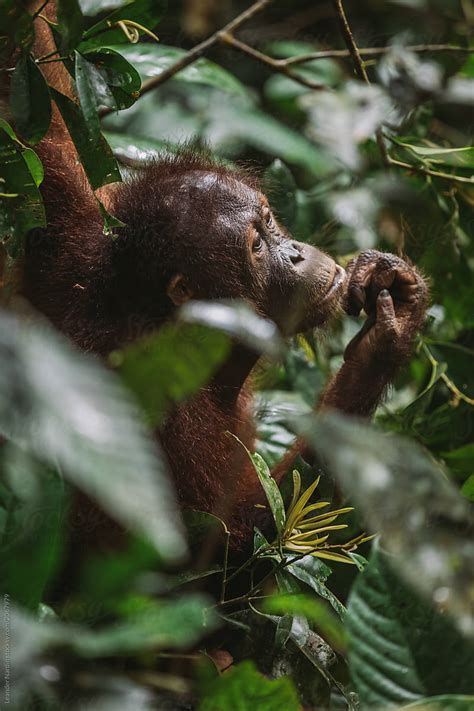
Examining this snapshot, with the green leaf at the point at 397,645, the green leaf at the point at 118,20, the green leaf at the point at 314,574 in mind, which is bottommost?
the green leaf at the point at 314,574

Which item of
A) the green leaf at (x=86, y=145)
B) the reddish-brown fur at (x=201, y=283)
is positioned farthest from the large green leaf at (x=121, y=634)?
the reddish-brown fur at (x=201, y=283)

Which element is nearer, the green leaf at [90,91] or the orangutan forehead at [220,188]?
the green leaf at [90,91]

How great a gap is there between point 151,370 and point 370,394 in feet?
5.60

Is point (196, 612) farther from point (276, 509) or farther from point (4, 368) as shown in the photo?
point (276, 509)

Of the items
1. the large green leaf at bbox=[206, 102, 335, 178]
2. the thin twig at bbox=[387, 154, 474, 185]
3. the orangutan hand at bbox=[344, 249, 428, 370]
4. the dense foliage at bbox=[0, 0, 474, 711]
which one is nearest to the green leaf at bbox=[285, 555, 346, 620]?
A: the dense foliage at bbox=[0, 0, 474, 711]

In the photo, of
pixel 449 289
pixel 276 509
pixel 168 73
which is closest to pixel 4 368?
pixel 276 509

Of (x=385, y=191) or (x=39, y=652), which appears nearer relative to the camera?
(x=39, y=652)

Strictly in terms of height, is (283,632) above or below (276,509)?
below

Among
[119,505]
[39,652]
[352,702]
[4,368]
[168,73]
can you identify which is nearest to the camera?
[119,505]

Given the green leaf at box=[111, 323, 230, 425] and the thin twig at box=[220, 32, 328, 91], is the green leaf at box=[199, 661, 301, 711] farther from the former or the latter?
the thin twig at box=[220, 32, 328, 91]

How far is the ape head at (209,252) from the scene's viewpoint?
7.85 ft

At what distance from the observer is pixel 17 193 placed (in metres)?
1.77

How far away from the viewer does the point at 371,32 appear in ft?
14.8

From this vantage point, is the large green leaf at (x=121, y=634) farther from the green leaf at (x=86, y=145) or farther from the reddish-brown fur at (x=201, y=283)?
the reddish-brown fur at (x=201, y=283)
